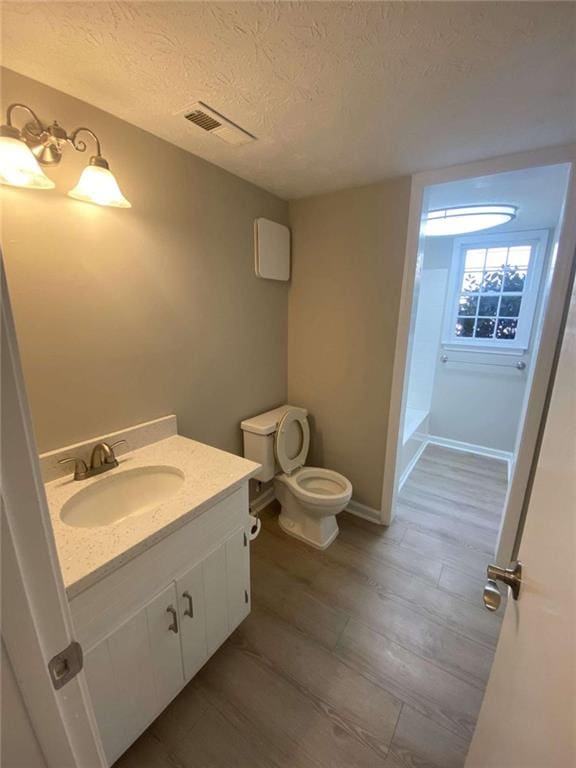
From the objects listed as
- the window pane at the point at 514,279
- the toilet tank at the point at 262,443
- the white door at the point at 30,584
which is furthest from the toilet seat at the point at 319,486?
the window pane at the point at 514,279

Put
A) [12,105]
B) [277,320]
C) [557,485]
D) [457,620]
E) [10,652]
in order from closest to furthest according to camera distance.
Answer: [10,652]
[557,485]
[12,105]
[457,620]
[277,320]

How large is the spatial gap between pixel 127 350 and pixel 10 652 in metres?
1.16

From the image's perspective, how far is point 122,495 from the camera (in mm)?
1300

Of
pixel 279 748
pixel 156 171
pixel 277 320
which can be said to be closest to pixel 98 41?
pixel 156 171

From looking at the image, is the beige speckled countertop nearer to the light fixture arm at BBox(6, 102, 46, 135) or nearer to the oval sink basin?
the oval sink basin

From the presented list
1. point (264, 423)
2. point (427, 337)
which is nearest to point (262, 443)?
point (264, 423)

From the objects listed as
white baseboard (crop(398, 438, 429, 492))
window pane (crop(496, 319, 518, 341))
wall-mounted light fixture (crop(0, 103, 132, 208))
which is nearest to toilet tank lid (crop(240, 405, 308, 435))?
white baseboard (crop(398, 438, 429, 492))

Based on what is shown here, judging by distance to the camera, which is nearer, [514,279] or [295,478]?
[295,478]

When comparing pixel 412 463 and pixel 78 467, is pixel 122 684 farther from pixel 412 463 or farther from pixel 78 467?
pixel 412 463

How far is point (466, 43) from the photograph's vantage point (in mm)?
876

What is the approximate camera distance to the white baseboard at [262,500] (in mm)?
2304

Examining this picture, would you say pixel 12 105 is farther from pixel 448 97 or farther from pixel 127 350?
pixel 448 97

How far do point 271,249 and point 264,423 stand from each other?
1.14 m

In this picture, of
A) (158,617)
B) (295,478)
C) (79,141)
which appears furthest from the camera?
(295,478)
